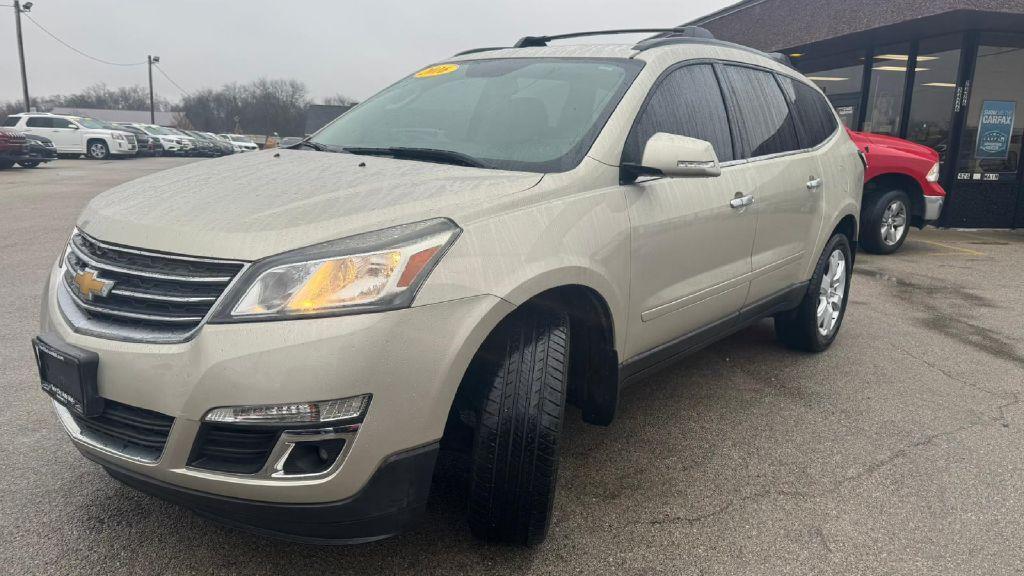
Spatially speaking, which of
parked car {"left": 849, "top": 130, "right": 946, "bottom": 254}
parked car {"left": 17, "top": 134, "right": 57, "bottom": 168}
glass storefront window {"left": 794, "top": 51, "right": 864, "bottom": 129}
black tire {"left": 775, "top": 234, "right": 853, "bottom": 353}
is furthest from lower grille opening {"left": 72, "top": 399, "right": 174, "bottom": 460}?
parked car {"left": 17, "top": 134, "right": 57, "bottom": 168}

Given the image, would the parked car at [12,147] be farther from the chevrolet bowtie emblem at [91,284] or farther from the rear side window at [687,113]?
the rear side window at [687,113]

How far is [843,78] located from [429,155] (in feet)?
40.2

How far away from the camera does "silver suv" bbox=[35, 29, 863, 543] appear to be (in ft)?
6.07

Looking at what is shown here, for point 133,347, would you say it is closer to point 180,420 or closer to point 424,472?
point 180,420

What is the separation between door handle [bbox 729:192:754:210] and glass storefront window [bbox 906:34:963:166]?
9.26 meters

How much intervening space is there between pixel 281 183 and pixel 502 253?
787mm

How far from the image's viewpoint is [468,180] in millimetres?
2352

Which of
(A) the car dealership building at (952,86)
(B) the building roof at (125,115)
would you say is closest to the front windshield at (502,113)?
(A) the car dealership building at (952,86)

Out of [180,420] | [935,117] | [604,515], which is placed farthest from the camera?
[935,117]

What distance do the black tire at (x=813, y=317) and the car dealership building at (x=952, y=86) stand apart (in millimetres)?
6823

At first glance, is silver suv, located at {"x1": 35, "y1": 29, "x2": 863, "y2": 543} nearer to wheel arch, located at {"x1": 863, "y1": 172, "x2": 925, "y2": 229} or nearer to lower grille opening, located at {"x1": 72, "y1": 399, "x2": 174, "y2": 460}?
lower grille opening, located at {"x1": 72, "y1": 399, "x2": 174, "y2": 460}

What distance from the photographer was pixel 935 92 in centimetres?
1102

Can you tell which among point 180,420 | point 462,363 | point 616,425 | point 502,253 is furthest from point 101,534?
point 616,425

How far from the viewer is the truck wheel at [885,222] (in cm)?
854
